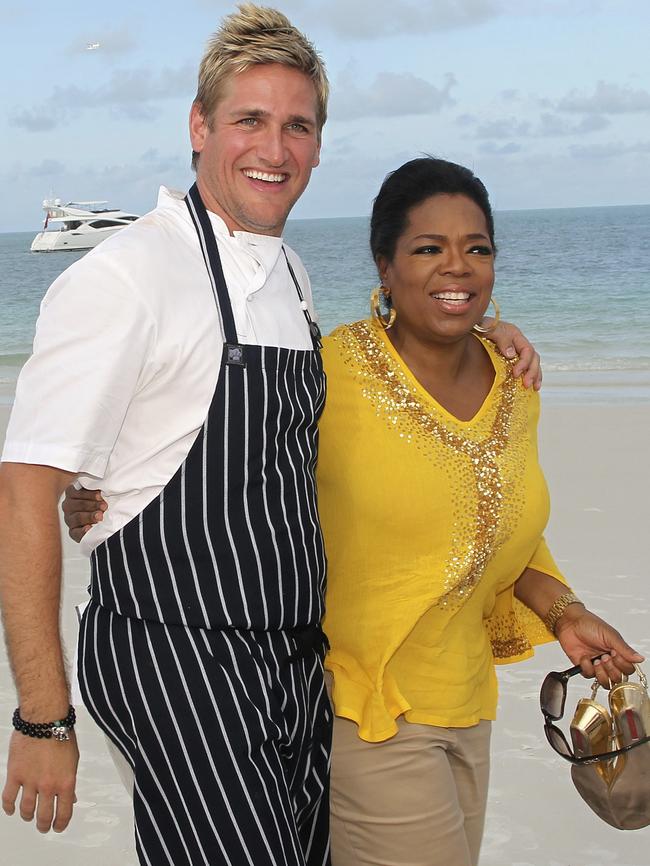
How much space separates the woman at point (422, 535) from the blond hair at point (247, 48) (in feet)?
1.67

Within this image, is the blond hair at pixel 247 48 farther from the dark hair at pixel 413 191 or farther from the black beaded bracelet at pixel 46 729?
the black beaded bracelet at pixel 46 729

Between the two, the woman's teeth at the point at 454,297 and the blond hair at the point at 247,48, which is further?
the woman's teeth at the point at 454,297

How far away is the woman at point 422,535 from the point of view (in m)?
2.56

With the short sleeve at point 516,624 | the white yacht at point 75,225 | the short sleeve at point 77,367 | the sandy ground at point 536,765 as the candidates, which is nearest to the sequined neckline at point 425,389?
the short sleeve at point 516,624

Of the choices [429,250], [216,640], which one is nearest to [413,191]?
[429,250]

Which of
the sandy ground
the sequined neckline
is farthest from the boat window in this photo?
the sequined neckline

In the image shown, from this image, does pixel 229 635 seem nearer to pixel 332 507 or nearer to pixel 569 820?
pixel 332 507

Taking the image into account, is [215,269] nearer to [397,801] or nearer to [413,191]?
[413,191]

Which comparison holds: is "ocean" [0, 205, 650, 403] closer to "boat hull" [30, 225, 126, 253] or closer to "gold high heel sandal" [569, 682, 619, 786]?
"boat hull" [30, 225, 126, 253]

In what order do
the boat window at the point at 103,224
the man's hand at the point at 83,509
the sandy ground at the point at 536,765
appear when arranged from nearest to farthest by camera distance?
the man's hand at the point at 83,509, the sandy ground at the point at 536,765, the boat window at the point at 103,224

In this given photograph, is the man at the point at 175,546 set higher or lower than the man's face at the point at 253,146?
lower

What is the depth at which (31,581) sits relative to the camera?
2129 millimetres

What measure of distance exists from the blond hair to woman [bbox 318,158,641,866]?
508 millimetres

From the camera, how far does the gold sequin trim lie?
2650mm
